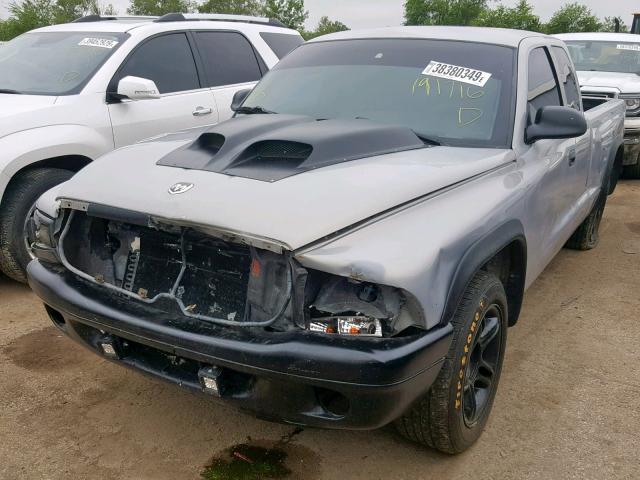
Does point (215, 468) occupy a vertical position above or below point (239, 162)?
below

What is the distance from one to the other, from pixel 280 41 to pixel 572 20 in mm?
42713

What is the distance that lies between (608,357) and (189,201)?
2.69 m

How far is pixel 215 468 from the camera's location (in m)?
2.65

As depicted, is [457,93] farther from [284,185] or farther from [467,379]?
[467,379]

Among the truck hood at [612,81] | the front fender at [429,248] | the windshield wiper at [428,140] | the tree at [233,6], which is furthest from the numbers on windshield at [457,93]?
the tree at [233,6]

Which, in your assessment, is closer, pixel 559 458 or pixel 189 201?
pixel 189 201

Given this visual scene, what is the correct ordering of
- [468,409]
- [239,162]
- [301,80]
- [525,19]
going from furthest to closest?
[525,19] → [301,80] → [468,409] → [239,162]

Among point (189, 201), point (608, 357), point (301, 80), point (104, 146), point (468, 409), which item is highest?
point (301, 80)

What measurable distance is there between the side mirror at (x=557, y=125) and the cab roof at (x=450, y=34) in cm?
59

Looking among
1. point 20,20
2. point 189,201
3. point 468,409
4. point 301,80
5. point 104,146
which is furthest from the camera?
point 20,20

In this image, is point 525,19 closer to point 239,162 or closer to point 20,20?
point 20,20

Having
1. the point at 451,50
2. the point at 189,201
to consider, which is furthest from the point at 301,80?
the point at 189,201

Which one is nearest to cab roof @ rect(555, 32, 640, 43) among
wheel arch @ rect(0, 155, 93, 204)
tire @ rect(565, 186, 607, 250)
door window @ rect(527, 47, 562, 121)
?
tire @ rect(565, 186, 607, 250)

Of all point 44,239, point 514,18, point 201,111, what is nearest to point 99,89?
point 201,111
